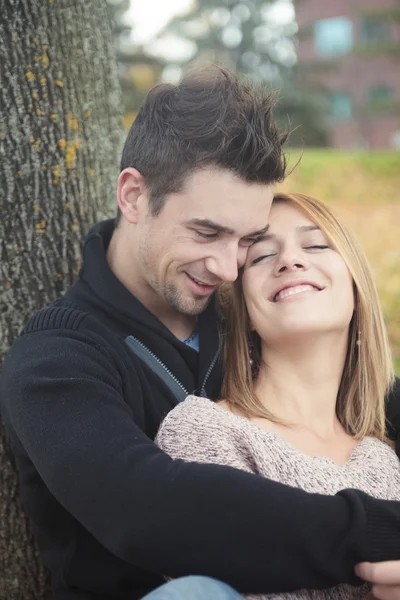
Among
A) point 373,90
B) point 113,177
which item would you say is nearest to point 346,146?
point 373,90

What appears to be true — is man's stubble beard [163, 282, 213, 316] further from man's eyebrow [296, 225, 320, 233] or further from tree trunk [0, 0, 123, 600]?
tree trunk [0, 0, 123, 600]

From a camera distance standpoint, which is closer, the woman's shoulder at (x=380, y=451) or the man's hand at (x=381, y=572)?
the man's hand at (x=381, y=572)

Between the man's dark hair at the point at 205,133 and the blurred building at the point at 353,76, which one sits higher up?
the man's dark hair at the point at 205,133

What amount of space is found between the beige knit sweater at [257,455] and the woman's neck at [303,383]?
0.72 feet

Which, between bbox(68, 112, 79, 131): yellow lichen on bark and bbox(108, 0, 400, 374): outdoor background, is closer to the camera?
bbox(68, 112, 79, 131): yellow lichen on bark

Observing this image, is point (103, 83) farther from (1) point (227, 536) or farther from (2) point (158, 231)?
(1) point (227, 536)

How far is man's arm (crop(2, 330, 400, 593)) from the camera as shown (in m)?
1.76

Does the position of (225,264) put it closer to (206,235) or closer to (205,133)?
(206,235)

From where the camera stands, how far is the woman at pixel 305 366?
224cm

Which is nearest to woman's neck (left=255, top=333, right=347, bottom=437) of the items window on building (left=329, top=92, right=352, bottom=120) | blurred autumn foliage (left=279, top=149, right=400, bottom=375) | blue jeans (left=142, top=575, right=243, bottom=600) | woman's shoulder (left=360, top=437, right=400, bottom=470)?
woman's shoulder (left=360, top=437, right=400, bottom=470)

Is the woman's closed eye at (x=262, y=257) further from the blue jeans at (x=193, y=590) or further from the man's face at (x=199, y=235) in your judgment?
the blue jeans at (x=193, y=590)

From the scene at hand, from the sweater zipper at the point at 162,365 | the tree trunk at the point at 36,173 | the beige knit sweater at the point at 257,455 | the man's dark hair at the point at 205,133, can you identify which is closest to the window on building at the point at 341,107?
the tree trunk at the point at 36,173

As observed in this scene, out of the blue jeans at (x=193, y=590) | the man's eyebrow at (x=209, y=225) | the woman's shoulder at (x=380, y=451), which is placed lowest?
the woman's shoulder at (x=380, y=451)

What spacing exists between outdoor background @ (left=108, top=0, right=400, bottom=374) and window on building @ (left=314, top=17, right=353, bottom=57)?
42 millimetres
